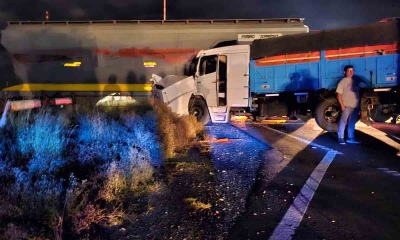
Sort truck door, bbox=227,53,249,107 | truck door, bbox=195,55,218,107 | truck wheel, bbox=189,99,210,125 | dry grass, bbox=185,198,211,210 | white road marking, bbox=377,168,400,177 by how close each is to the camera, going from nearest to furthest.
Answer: dry grass, bbox=185,198,211,210
white road marking, bbox=377,168,400,177
truck door, bbox=227,53,249,107
truck door, bbox=195,55,218,107
truck wheel, bbox=189,99,210,125

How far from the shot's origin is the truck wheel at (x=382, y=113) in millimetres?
10320

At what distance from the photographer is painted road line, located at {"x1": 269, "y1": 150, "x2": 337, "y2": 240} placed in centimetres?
→ 371

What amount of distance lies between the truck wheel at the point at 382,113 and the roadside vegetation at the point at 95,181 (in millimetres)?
5814

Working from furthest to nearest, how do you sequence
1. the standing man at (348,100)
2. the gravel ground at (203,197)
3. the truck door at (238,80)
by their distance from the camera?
the truck door at (238,80) → the standing man at (348,100) → the gravel ground at (203,197)

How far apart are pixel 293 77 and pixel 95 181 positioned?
8.40 m

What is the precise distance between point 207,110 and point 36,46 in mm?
8506

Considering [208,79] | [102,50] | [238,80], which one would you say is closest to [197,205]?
[238,80]

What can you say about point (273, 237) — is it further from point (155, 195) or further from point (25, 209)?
point (25, 209)

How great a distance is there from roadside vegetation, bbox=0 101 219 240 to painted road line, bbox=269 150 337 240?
0.69m

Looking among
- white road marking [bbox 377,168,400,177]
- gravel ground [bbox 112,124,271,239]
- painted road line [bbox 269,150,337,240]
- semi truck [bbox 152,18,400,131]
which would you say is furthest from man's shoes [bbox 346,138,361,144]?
painted road line [bbox 269,150,337,240]

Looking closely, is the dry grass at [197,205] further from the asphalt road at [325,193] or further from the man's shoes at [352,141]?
the man's shoes at [352,141]

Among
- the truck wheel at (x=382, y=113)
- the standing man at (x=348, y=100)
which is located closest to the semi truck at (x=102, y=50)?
the truck wheel at (x=382, y=113)

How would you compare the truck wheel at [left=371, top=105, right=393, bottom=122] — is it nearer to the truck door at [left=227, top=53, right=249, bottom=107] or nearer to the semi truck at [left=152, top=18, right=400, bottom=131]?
the semi truck at [left=152, top=18, right=400, bottom=131]

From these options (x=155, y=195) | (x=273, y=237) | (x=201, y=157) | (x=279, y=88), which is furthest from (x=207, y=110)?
(x=273, y=237)
